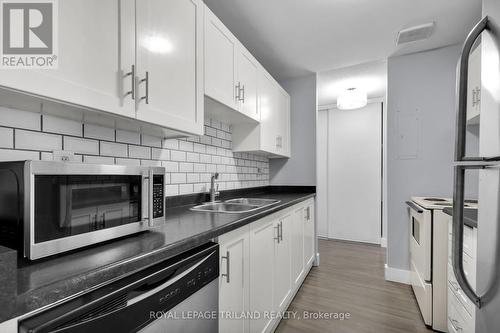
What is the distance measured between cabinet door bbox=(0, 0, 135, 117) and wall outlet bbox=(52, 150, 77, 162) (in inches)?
14.3

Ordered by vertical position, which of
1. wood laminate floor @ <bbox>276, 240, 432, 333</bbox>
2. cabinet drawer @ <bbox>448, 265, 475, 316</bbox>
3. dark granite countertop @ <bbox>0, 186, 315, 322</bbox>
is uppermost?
dark granite countertop @ <bbox>0, 186, 315, 322</bbox>

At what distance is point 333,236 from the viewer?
14.2 feet

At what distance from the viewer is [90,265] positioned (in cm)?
61

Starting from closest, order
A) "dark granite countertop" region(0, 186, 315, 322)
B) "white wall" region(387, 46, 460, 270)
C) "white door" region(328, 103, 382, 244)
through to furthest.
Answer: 1. "dark granite countertop" region(0, 186, 315, 322)
2. "white wall" region(387, 46, 460, 270)
3. "white door" region(328, 103, 382, 244)

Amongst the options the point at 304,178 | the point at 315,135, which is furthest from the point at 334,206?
the point at 315,135

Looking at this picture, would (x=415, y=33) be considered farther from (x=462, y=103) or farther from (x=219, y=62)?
(x=462, y=103)

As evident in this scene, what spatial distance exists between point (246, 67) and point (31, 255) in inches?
75.0

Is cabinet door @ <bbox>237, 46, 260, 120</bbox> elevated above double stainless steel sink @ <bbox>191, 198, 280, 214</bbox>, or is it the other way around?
cabinet door @ <bbox>237, 46, 260, 120</bbox>

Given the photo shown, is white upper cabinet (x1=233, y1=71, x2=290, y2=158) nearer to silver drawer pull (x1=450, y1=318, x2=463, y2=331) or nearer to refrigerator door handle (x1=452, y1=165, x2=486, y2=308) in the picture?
refrigerator door handle (x1=452, y1=165, x2=486, y2=308)

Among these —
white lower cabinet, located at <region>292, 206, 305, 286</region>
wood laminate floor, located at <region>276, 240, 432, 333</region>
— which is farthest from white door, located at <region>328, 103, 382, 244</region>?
white lower cabinet, located at <region>292, 206, 305, 286</region>

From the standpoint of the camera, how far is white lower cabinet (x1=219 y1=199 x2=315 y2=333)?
1153 millimetres

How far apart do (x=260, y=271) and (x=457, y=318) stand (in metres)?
1.32

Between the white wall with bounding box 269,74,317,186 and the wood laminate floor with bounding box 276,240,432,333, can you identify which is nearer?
the wood laminate floor with bounding box 276,240,432,333

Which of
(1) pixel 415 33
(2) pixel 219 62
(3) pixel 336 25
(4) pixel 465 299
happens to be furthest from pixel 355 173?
(2) pixel 219 62
